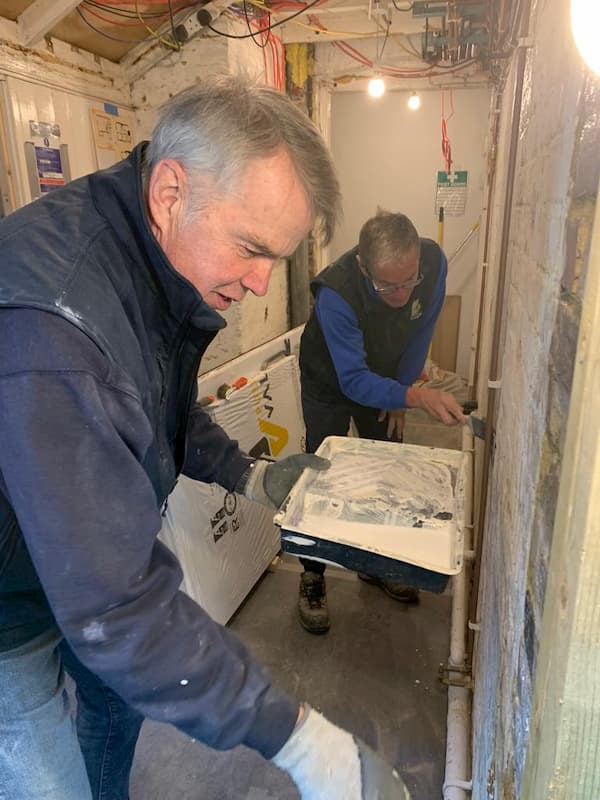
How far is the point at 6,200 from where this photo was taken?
188 centimetres

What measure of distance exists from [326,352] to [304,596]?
2.89 ft

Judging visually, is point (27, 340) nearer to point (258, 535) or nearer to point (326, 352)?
point (326, 352)

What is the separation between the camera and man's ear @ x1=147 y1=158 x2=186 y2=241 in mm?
768

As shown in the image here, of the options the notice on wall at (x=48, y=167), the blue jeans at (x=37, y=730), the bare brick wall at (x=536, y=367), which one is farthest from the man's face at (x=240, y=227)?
the notice on wall at (x=48, y=167)

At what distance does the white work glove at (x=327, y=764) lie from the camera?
754mm

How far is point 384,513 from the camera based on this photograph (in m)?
1.36

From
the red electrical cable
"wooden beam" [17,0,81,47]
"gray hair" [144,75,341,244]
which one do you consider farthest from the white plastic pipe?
the red electrical cable

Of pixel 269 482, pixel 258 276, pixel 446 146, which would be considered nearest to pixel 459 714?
pixel 269 482

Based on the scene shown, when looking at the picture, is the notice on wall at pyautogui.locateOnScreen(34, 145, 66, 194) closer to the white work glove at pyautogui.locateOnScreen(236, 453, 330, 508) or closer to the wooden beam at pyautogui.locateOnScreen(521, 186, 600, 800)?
the white work glove at pyautogui.locateOnScreen(236, 453, 330, 508)

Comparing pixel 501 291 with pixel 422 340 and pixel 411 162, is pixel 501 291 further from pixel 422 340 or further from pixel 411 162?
pixel 411 162

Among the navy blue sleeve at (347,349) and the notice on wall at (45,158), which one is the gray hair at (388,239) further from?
the notice on wall at (45,158)

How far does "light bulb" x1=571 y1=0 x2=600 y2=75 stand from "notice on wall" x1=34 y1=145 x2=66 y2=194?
81.1 inches

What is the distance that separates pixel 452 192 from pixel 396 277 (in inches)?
115

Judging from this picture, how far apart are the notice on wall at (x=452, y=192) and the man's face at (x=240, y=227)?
3.75 metres
